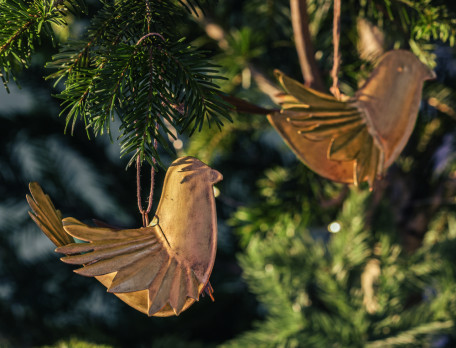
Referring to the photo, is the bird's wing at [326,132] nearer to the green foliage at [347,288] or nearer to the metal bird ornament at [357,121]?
the metal bird ornament at [357,121]

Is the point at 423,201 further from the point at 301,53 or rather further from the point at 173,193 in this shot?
the point at 173,193

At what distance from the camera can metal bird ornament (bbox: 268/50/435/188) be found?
0.93 feet

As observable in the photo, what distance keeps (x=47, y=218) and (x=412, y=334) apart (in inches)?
17.8

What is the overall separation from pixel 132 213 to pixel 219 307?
0.74ft

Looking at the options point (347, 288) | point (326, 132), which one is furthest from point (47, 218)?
point (347, 288)

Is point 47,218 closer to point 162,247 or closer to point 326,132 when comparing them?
point 162,247

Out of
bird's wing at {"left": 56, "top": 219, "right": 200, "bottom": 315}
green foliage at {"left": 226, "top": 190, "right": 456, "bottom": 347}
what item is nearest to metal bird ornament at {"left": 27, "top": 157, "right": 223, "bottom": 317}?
bird's wing at {"left": 56, "top": 219, "right": 200, "bottom": 315}

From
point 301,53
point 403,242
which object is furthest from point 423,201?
point 301,53

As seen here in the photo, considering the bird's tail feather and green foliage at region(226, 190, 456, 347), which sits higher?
the bird's tail feather

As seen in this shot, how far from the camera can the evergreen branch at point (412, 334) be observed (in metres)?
0.53

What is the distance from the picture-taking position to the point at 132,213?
0.72 meters

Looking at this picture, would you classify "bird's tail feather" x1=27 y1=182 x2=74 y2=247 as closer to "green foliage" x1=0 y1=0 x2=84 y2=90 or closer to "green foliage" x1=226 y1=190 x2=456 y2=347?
"green foliage" x1=0 y1=0 x2=84 y2=90

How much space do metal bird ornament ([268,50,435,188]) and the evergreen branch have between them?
31 cm

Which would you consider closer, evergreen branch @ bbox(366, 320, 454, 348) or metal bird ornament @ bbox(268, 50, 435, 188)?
metal bird ornament @ bbox(268, 50, 435, 188)
